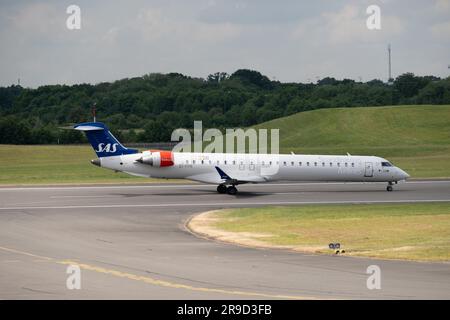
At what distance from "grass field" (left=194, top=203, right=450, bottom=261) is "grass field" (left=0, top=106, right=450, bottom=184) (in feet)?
73.4

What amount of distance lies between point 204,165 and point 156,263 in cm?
2391

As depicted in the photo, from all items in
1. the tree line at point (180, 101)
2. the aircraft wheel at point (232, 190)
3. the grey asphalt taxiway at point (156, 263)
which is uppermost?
the tree line at point (180, 101)

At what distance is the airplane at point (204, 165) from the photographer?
154ft

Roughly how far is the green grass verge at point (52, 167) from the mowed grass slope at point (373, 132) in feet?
80.0

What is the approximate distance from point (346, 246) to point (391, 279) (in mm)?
6411

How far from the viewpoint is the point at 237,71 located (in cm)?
19262

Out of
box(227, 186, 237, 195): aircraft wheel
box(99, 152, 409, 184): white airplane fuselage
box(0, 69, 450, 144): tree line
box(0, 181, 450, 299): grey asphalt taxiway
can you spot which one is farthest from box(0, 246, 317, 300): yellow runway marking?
box(0, 69, 450, 144): tree line

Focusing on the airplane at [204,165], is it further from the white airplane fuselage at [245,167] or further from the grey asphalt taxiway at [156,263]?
the grey asphalt taxiway at [156,263]

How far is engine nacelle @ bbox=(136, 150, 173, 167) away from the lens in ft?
153

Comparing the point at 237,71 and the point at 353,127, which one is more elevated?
the point at 237,71

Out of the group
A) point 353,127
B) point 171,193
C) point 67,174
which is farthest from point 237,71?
point 171,193

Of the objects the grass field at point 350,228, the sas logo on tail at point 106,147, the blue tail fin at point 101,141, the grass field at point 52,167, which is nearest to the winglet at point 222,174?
the blue tail fin at point 101,141

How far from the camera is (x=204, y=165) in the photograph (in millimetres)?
47375
